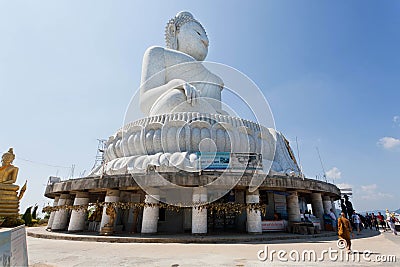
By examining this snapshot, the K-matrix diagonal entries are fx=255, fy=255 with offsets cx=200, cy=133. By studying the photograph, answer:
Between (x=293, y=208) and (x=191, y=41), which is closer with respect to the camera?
(x=293, y=208)

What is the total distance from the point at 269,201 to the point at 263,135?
173 inches

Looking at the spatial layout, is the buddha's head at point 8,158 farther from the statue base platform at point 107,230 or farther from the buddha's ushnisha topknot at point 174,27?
the buddha's ushnisha topknot at point 174,27

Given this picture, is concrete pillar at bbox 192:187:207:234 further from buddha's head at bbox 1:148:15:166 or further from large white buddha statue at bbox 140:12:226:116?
buddha's head at bbox 1:148:15:166

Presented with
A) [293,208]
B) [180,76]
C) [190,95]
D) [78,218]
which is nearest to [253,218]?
[293,208]

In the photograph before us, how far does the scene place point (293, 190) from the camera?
40.5 feet

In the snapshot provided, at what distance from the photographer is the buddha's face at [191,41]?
24312 millimetres

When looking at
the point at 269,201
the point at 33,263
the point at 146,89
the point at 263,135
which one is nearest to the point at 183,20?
the point at 146,89

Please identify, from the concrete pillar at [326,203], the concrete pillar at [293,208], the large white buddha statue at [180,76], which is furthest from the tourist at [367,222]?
the large white buddha statue at [180,76]

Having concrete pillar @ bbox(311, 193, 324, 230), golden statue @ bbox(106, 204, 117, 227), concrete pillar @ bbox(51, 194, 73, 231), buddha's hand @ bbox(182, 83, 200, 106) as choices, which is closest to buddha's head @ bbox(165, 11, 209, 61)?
buddha's hand @ bbox(182, 83, 200, 106)

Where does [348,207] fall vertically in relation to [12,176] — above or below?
below

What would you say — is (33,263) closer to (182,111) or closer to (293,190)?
(293,190)

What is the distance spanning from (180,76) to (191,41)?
5398 mm

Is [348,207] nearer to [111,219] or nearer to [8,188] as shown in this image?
[111,219]

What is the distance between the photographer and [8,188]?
15.9m
